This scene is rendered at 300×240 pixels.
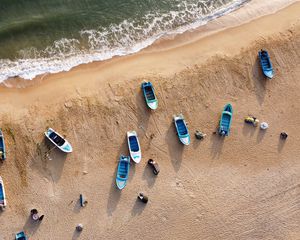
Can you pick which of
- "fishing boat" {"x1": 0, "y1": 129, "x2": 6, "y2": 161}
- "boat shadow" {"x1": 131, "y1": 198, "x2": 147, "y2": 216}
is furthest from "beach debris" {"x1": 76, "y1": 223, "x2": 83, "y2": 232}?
"fishing boat" {"x1": 0, "y1": 129, "x2": 6, "y2": 161}

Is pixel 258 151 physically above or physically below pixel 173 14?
below

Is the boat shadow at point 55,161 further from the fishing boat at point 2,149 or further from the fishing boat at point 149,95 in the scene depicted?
the fishing boat at point 149,95

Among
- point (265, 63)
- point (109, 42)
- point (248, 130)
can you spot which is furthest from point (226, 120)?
point (109, 42)

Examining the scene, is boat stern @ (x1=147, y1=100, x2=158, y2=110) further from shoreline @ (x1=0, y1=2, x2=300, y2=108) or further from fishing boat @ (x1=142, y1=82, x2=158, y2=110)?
shoreline @ (x1=0, y1=2, x2=300, y2=108)

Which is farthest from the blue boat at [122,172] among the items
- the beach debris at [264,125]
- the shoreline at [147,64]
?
the beach debris at [264,125]

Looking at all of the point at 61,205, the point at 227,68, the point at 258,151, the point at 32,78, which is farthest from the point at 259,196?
the point at 32,78

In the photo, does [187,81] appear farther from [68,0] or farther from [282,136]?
[68,0]

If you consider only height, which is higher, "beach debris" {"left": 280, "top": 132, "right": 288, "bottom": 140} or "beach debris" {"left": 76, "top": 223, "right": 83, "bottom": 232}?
"beach debris" {"left": 280, "top": 132, "right": 288, "bottom": 140}
